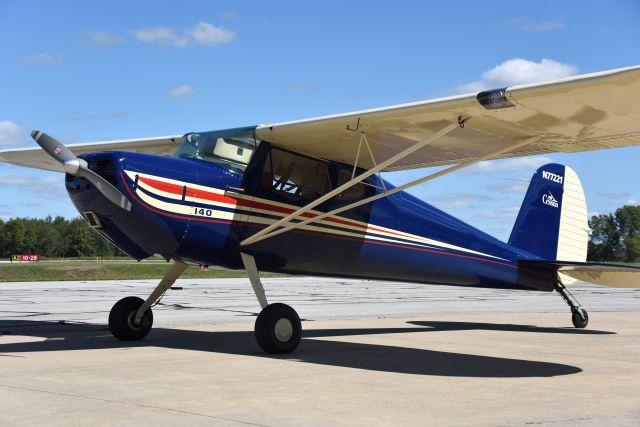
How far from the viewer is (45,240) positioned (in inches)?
5527

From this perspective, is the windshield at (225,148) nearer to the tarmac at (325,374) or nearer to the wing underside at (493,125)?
the wing underside at (493,125)

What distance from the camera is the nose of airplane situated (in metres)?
8.52

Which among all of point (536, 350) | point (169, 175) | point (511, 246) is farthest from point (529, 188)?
point (169, 175)

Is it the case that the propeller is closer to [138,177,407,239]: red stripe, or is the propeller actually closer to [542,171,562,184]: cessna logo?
[138,177,407,239]: red stripe

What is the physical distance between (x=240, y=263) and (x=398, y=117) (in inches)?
107

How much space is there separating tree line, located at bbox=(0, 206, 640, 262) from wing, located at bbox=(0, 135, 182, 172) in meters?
120

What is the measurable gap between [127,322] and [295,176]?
3049mm

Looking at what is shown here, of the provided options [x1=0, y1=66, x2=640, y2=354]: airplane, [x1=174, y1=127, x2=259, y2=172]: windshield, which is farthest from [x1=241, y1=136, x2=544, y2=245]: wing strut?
[x1=174, y1=127, x2=259, y2=172]: windshield

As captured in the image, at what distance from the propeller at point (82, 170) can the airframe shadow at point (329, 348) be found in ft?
6.98

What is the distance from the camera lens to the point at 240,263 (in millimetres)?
9641

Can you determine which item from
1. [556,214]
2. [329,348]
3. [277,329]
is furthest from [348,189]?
[556,214]

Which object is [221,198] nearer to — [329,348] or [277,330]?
[277,330]

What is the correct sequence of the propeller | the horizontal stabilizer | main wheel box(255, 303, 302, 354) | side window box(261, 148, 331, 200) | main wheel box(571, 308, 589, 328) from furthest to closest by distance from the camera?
main wheel box(571, 308, 589, 328), the horizontal stabilizer, side window box(261, 148, 331, 200), main wheel box(255, 303, 302, 354), the propeller

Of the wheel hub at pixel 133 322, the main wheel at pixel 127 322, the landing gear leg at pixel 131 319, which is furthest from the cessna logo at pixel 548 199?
the wheel hub at pixel 133 322
